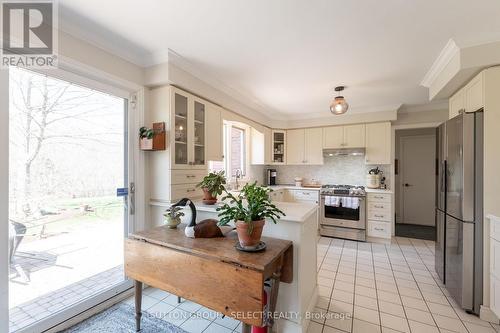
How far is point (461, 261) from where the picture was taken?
208 cm

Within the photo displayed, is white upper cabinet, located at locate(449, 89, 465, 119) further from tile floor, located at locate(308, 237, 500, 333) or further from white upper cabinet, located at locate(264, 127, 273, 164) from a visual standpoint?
white upper cabinet, located at locate(264, 127, 273, 164)

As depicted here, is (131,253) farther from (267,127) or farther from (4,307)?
(267,127)

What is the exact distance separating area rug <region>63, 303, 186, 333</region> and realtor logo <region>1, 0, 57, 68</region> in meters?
2.07

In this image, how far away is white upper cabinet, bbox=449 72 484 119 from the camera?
208 centimetres

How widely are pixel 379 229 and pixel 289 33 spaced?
3.63 meters

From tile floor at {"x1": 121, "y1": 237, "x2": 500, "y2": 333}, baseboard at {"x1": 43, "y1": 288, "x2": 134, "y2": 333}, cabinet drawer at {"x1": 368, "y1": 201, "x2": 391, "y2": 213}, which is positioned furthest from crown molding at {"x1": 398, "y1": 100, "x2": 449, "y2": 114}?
baseboard at {"x1": 43, "y1": 288, "x2": 134, "y2": 333}

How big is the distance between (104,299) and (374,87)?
4074 millimetres

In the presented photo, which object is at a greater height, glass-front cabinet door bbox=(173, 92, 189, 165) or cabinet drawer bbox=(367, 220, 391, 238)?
glass-front cabinet door bbox=(173, 92, 189, 165)

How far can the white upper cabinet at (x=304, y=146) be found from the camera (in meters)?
4.80

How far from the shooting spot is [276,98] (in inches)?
148

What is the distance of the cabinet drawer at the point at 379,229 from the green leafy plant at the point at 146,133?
3845 mm

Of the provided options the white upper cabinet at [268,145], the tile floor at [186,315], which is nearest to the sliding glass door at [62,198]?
the tile floor at [186,315]

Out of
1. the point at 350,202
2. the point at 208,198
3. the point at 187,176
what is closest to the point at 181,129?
the point at 187,176

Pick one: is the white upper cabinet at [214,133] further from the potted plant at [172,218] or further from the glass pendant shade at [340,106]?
the glass pendant shade at [340,106]
